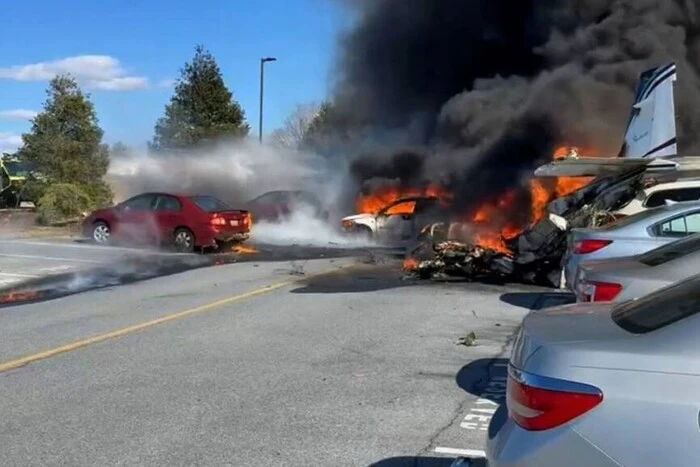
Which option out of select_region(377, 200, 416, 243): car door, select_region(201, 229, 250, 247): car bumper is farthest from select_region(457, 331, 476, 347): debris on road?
select_region(377, 200, 416, 243): car door

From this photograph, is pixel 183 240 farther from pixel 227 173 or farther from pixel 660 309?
pixel 660 309

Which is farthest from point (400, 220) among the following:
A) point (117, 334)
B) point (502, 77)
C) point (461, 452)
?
point (461, 452)

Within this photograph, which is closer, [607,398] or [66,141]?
[607,398]

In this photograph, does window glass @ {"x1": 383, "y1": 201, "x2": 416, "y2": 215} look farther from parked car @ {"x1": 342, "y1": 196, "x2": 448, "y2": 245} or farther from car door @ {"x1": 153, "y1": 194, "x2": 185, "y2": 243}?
car door @ {"x1": 153, "y1": 194, "x2": 185, "y2": 243}

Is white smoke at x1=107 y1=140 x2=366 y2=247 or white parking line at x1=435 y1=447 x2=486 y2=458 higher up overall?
white smoke at x1=107 y1=140 x2=366 y2=247

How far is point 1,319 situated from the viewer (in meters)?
9.96

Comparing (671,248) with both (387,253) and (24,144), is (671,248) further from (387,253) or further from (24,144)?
(24,144)

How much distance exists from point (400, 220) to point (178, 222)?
6.05 m

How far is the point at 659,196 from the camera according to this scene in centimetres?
1280

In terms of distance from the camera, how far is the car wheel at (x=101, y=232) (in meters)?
22.0

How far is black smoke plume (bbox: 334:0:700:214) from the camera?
23953mm

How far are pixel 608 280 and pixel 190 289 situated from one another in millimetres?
8018

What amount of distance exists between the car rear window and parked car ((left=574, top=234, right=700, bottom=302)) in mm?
2355

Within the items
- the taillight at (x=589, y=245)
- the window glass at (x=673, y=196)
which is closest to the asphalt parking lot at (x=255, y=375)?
the taillight at (x=589, y=245)
